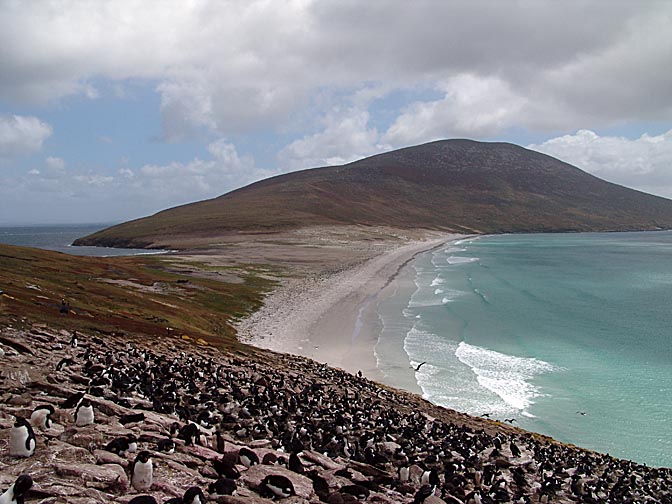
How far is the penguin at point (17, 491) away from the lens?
301 inches

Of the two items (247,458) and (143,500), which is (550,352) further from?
(143,500)

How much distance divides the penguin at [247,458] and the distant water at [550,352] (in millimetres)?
20529

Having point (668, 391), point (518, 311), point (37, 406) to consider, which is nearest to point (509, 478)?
point (37, 406)

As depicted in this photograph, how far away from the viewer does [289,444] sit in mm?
14984

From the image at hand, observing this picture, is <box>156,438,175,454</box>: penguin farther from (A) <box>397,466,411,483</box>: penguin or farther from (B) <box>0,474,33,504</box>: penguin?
(A) <box>397,466,411,483</box>: penguin

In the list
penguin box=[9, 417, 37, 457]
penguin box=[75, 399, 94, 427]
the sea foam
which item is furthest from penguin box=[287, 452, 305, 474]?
the sea foam

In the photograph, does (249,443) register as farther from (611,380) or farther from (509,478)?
(611,380)

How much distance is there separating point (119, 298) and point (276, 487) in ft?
132

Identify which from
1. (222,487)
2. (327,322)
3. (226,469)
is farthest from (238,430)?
(327,322)

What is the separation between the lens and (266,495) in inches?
427

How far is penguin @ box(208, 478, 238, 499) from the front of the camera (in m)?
10.1

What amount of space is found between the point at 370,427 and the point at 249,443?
6047 millimetres

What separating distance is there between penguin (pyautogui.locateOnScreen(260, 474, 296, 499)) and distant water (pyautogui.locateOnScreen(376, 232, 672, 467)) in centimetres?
2117

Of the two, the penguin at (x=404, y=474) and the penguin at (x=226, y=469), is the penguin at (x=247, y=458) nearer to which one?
the penguin at (x=226, y=469)
